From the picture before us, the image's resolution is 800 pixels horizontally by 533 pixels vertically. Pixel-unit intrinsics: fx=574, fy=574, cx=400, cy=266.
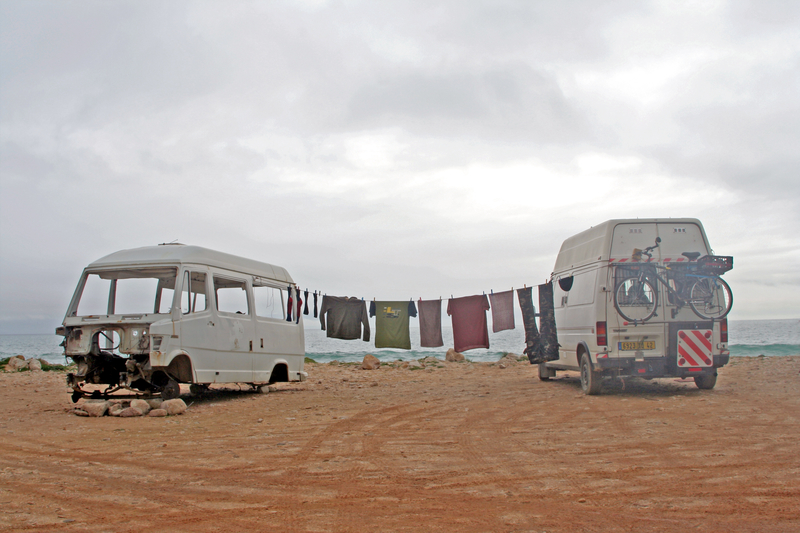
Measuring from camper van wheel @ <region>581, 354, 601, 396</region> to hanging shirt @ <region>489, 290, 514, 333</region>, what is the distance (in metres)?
4.38

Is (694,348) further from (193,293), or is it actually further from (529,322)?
(193,293)

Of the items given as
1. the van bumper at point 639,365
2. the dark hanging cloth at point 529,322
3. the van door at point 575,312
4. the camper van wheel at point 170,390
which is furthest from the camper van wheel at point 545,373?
the camper van wheel at point 170,390

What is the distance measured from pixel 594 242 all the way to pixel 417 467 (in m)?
7.25

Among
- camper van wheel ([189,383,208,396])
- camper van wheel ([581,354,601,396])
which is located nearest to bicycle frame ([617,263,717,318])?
camper van wheel ([581,354,601,396])

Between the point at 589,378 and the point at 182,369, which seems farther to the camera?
the point at 589,378

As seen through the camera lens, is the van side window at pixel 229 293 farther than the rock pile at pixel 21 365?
No

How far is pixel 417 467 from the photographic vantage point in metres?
5.59

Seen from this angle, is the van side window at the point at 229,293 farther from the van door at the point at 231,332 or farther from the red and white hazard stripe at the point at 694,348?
the red and white hazard stripe at the point at 694,348

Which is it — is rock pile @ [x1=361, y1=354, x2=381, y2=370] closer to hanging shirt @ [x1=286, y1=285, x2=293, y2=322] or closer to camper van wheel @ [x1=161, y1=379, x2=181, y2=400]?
hanging shirt @ [x1=286, y1=285, x2=293, y2=322]

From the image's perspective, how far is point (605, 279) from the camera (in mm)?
10664

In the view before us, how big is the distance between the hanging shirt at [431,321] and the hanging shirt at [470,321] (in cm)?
72

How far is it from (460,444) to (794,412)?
18.1 feet

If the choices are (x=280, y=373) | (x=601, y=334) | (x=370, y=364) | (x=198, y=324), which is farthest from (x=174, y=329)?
(x=370, y=364)

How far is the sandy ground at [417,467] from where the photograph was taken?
4.03 metres
